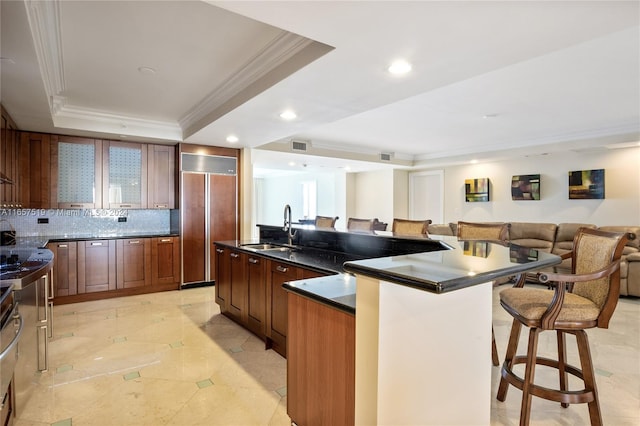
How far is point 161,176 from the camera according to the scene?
17.8ft

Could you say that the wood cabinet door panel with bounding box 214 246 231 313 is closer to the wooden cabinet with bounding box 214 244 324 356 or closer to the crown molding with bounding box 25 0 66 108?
the wooden cabinet with bounding box 214 244 324 356

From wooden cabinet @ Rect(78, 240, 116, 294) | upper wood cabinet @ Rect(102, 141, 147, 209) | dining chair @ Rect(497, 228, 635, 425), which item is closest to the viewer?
dining chair @ Rect(497, 228, 635, 425)

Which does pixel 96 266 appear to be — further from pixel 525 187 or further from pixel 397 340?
pixel 525 187

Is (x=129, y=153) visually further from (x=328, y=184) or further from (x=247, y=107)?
(x=328, y=184)

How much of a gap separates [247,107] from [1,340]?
8.39ft

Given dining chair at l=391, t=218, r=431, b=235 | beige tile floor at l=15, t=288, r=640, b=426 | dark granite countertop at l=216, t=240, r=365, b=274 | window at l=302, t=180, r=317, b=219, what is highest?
window at l=302, t=180, r=317, b=219

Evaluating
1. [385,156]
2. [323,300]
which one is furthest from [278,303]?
[385,156]

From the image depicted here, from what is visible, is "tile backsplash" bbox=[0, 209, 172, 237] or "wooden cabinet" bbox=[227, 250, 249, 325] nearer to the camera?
"wooden cabinet" bbox=[227, 250, 249, 325]

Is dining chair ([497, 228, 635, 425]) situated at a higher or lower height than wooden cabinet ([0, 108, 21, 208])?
lower

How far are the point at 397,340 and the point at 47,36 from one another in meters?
3.03

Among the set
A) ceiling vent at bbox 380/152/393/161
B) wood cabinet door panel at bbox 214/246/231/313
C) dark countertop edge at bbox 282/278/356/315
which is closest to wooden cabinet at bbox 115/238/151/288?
wood cabinet door panel at bbox 214/246/231/313

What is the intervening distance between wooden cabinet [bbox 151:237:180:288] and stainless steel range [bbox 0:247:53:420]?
85.9 inches

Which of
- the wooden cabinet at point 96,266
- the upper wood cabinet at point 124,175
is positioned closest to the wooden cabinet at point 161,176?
the upper wood cabinet at point 124,175

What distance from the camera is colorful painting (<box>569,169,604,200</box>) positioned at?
6.08m
